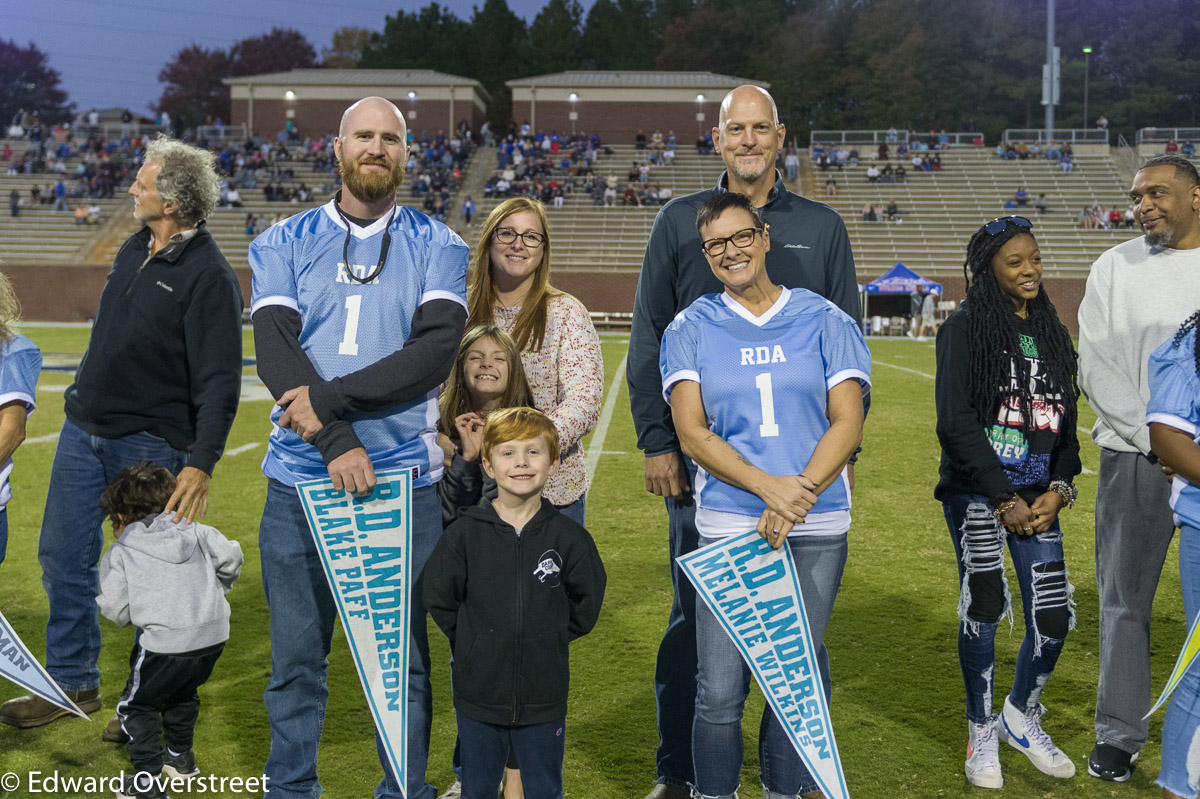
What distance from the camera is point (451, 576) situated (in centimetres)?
302

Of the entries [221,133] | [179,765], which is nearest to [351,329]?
[179,765]

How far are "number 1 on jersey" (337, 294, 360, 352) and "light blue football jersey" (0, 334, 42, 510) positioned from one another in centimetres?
110

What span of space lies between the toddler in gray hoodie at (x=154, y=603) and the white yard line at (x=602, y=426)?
4.22 m

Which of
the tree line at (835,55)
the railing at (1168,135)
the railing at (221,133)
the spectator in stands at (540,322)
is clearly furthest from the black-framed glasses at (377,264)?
the tree line at (835,55)

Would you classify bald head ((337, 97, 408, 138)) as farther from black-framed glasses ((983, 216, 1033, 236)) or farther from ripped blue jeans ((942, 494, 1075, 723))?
ripped blue jeans ((942, 494, 1075, 723))

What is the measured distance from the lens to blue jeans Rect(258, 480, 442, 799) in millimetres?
3182

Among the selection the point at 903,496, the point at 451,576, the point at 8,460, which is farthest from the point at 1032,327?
the point at 903,496

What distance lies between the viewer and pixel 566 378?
3.57 m

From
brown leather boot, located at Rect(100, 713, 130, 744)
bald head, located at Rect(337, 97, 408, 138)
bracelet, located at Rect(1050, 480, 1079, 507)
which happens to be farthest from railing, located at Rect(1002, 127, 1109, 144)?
brown leather boot, located at Rect(100, 713, 130, 744)

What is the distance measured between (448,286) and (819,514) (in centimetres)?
131

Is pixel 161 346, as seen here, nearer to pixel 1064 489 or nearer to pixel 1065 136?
pixel 1064 489

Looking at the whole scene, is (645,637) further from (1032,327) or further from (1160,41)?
(1160,41)

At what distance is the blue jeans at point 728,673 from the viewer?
3.06 metres

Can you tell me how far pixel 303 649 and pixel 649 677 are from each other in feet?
6.85
